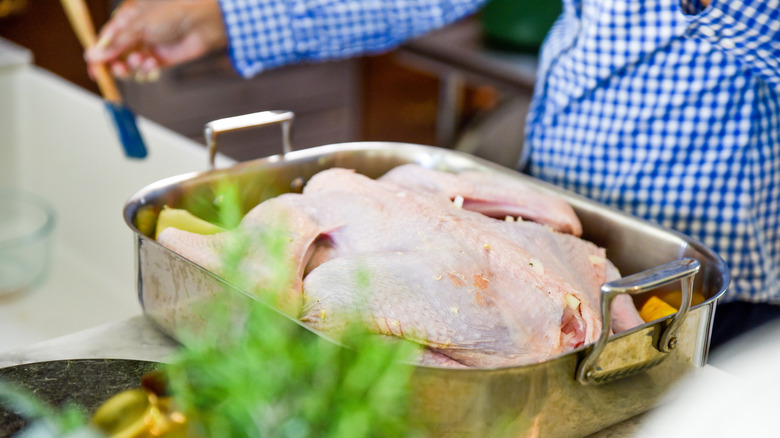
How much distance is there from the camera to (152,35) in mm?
1044

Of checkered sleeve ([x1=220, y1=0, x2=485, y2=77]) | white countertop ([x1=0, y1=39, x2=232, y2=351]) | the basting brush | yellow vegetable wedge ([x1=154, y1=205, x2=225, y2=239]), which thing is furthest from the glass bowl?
yellow vegetable wedge ([x1=154, y1=205, x2=225, y2=239])

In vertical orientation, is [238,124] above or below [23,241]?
above

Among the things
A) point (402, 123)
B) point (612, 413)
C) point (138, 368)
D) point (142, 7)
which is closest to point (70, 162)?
point (142, 7)

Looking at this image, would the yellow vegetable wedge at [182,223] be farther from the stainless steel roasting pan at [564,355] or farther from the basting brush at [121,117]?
the basting brush at [121,117]

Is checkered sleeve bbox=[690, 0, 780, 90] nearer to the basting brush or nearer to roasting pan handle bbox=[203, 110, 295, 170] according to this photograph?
roasting pan handle bbox=[203, 110, 295, 170]

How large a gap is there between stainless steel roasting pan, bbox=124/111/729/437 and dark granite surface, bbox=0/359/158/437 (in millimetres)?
58

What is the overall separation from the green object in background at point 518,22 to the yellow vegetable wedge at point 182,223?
4.77 ft

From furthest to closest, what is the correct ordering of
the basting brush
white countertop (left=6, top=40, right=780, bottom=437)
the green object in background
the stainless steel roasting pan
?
the green object in background
white countertop (left=6, top=40, right=780, bottom=437)
the basting brush
the stainless steel roasting pan

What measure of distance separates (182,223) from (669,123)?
587 mm

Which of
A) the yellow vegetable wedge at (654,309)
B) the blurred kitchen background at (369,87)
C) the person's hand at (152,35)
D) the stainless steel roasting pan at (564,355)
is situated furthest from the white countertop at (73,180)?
the blurred kitchen background at (369,87)

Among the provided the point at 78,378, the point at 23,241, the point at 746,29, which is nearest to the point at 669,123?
the point at 746,29

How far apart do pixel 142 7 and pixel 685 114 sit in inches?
27.6

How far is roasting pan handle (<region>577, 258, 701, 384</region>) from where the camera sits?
52 centimetres

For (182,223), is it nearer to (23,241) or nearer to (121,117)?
(121,117)
